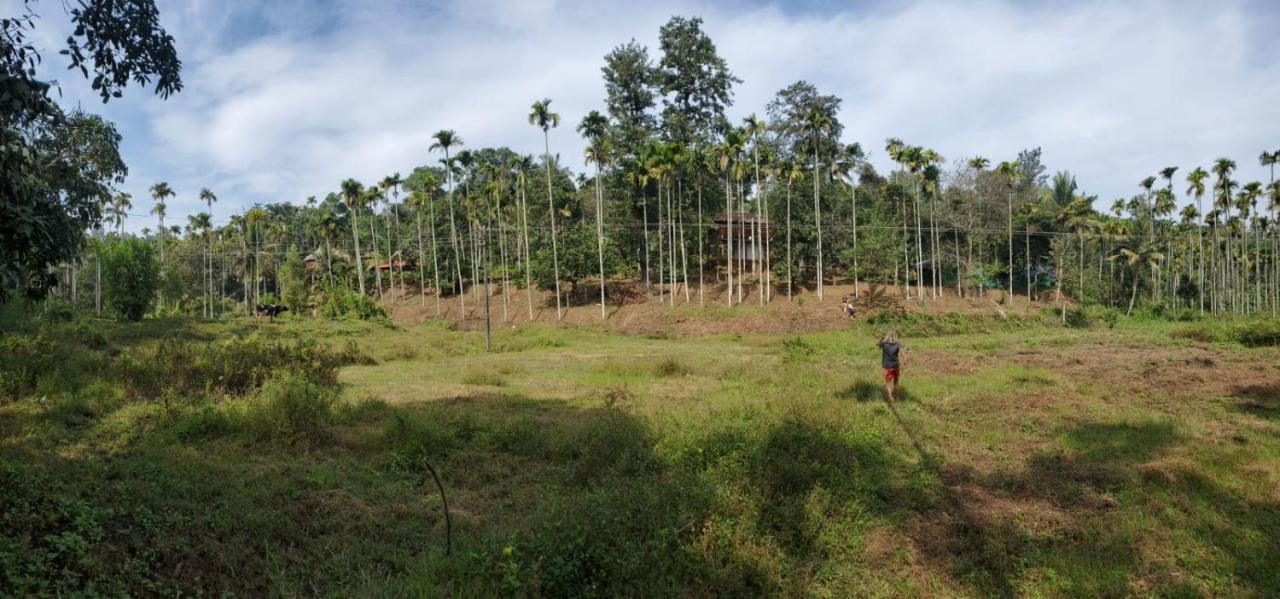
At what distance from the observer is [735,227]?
171 feet

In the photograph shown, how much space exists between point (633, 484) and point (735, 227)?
45390 millimetres

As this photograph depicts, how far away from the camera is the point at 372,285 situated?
2485 inches

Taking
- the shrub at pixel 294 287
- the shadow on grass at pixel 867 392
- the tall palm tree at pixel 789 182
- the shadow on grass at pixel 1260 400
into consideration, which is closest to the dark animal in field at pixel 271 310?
the shrub at pixel 294 287

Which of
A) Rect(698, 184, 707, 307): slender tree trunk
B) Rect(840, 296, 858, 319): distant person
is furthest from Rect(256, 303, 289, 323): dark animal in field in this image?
Rect(840, 296, 858, 319): distant person

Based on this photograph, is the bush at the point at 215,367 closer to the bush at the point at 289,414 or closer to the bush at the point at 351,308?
the bush at the point at 289,414

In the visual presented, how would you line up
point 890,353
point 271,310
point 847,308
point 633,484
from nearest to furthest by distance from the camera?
point 633,484 < point 890,353 < point 847,308 < point 271,310

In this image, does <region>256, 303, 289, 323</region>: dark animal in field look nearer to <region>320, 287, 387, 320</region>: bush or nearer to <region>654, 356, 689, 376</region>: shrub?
<region>320, 287, 387, 320</region>: bush

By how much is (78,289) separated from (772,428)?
6318cm

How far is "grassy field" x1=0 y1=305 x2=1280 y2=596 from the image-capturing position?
641 cm

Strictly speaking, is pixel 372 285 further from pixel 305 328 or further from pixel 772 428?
pixel 772 428

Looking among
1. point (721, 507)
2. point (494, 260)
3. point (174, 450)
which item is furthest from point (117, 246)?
point (721, 507)

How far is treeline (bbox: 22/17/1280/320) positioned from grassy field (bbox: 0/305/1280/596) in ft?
98.0

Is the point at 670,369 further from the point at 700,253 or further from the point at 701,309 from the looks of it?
the point at 700,253

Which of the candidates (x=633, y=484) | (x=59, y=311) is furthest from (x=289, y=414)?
(x=59, y=311)
